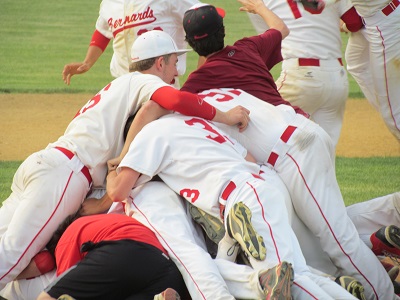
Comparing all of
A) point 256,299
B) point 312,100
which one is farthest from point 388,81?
point 256,299

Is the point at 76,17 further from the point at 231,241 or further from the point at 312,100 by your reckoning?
the point at 231,241

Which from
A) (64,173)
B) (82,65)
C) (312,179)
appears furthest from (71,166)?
(82,65)

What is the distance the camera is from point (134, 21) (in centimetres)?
662

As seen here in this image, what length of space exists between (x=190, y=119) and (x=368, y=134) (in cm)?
529

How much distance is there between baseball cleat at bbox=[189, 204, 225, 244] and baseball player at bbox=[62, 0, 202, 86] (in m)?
2.04

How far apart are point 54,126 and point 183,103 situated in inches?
208

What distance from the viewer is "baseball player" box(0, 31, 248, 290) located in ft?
15.2

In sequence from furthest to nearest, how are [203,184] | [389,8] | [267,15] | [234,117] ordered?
[389,8], [267,15], [234,117], [203,184]

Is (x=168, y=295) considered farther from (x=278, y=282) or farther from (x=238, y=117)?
(x=238, y=117)

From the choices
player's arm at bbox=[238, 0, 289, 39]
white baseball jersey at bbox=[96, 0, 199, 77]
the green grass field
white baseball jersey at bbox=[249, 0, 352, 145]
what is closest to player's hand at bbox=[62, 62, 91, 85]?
white baseball jersey at bbox=[96, 0, 199, 77]

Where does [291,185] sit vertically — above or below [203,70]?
below

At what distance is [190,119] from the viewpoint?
4.84 meters

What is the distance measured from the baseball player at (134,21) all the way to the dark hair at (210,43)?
1.15m

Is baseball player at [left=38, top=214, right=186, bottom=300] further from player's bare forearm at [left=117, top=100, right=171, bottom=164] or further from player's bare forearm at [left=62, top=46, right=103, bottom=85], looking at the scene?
player's bare forearm at [left=62, top=46, right=103, bottom=85]
